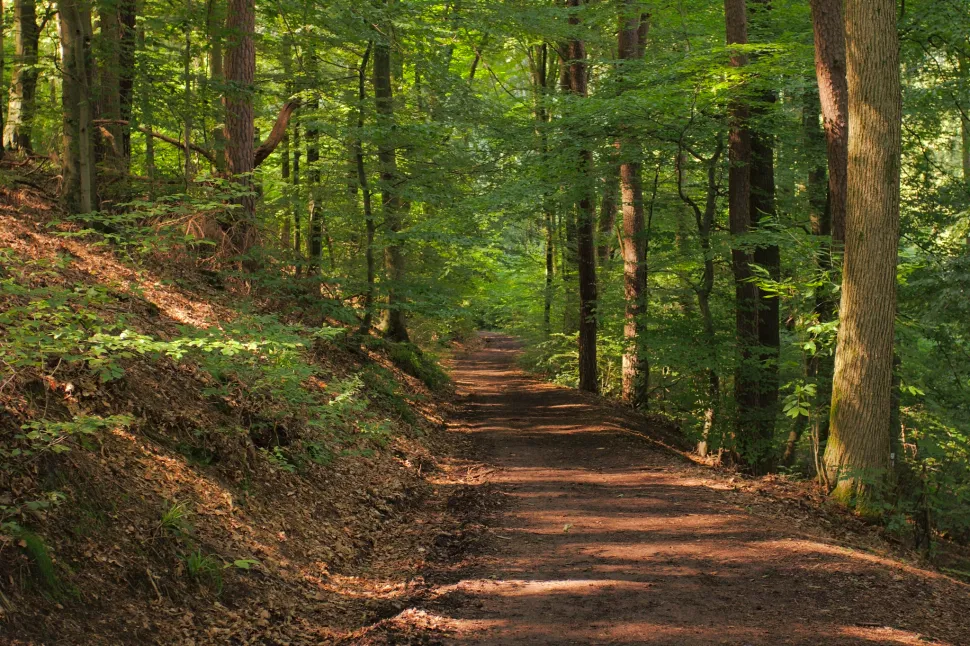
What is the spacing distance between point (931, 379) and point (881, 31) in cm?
578

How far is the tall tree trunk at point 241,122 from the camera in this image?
34.3 feet

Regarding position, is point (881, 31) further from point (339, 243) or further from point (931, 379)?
point (339, 243)

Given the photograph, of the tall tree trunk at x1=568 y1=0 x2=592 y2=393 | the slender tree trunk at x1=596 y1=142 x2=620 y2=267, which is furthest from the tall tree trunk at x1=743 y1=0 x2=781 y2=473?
the tall tree trunk at x1=568 y1=0 x2=592 y2=393

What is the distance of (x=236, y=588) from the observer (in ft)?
15.9

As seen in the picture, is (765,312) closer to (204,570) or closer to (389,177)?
(389,177)

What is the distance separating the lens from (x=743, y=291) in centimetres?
1137

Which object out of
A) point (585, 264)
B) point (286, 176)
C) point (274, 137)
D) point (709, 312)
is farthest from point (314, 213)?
point (709, 312)

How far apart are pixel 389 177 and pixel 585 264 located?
5745mm

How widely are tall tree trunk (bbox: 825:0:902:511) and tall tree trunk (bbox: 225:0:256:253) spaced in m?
7.97

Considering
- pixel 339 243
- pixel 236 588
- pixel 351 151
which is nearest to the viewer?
pixel 236 588

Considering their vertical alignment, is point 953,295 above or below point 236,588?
above

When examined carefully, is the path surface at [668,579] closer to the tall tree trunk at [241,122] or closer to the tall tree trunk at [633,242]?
the tall tree trunk at [241,122]

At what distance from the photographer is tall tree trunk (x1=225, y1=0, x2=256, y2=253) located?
411 inches

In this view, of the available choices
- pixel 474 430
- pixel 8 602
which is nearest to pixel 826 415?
pixel 474 430
